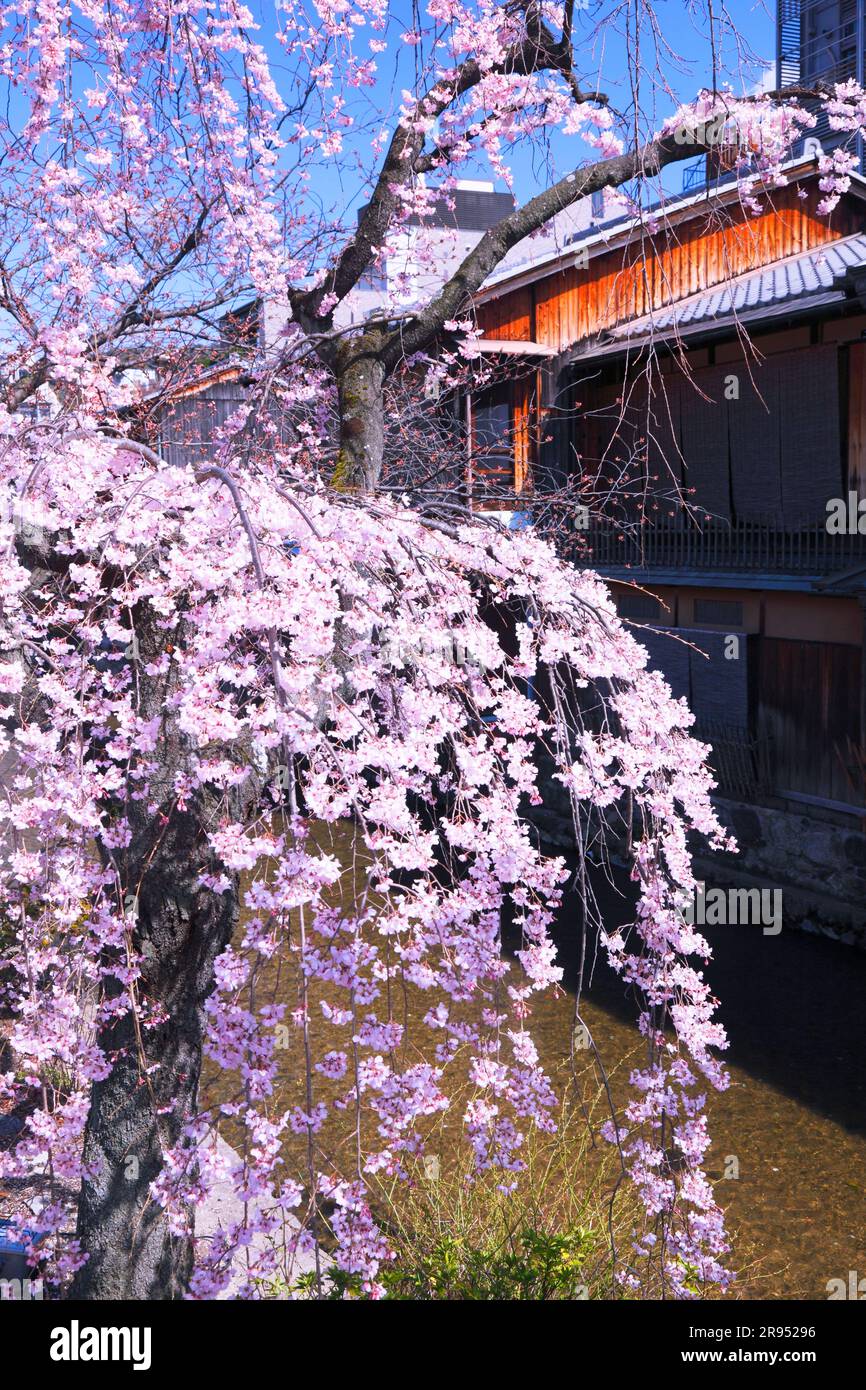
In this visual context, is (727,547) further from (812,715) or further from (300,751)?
(300,751)

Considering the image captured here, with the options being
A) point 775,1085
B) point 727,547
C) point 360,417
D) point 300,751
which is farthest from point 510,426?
point 300,751

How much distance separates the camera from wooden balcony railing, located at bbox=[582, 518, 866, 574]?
41.2 feet

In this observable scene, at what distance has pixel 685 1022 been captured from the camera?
4312mm

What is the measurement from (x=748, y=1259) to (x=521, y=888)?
4438 millimetres

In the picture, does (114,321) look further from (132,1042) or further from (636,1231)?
(636,1231)

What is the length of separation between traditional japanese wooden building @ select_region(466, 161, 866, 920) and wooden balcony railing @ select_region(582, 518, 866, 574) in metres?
0.03

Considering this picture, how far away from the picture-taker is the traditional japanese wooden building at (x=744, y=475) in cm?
1232

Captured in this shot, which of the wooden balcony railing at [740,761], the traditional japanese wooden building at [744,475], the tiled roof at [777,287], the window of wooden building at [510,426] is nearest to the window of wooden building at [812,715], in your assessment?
the traditional japanese wooden building at [744,475]

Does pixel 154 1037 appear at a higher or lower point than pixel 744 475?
lower

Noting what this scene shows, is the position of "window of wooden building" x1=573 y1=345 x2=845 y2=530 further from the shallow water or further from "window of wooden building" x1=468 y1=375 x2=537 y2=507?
the shallow water

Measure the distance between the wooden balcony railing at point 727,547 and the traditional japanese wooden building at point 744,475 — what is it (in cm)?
3

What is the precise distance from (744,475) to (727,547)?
3.26 feet

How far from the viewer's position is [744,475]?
14.1m

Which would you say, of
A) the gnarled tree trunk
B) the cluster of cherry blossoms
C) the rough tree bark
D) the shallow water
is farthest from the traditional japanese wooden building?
the rough tree bark
